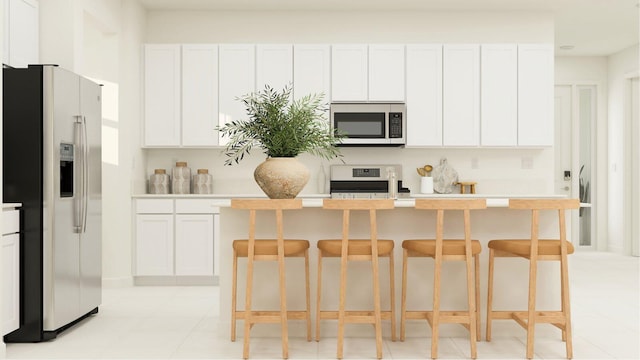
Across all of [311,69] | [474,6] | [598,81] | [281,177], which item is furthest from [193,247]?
[598,81]

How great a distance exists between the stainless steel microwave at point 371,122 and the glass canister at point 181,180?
1.61 metres

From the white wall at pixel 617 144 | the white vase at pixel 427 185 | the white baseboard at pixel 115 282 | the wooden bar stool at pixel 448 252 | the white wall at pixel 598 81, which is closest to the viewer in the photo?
the wooden bar stool at pixel 448 252

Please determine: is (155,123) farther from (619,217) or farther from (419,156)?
(619,217)

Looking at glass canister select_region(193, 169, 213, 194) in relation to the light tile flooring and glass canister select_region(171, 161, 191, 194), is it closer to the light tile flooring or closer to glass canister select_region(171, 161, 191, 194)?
glass canister select_region(171, 161, 191, 194)

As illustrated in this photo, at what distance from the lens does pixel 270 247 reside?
3.47 m

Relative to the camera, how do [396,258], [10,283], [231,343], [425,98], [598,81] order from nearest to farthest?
[10,283] → [231,343] → [396,258] → [425,98] → [598,81]

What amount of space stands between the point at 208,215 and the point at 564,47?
5.33m

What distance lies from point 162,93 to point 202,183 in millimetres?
1010

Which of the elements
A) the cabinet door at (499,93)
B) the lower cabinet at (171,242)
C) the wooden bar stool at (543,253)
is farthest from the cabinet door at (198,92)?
the wooden bar stool at (543,253)

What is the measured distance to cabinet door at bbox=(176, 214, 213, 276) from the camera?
6004mm

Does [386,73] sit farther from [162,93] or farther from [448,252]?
[448,252]

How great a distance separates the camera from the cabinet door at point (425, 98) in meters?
6.33

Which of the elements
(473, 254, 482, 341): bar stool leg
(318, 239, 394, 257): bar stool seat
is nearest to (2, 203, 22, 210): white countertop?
(318, 239, 394, 257): bar stool seat

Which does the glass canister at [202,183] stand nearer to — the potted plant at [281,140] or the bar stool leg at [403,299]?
the potted plant at [281,140]
